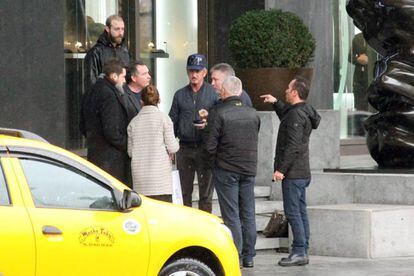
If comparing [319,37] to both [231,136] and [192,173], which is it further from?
[231,136]

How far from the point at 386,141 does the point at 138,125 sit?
4224mm

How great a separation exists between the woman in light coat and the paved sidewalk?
4.55ft

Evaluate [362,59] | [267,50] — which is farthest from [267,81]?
[362,59]

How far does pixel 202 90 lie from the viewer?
1376 cm

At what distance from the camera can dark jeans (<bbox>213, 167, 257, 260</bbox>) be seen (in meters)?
12.7

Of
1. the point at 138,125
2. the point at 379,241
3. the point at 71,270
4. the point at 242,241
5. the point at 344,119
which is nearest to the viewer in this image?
the point at 71,270

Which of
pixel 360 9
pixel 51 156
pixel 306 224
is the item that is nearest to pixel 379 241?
pixel 306 224

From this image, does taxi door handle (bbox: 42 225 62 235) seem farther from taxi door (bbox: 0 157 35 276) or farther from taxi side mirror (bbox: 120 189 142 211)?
taxi side mirror (bbox: 120 189 142 211)

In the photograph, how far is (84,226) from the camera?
30.5ft

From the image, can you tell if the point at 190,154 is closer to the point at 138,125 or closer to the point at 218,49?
the point at 138,125

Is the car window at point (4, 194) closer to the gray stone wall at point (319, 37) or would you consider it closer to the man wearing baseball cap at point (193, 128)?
the man wearing baseball cap at point (193, 128)

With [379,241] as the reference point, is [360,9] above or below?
above

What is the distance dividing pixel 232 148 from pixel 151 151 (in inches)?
37.4

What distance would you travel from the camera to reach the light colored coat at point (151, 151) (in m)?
12.0
